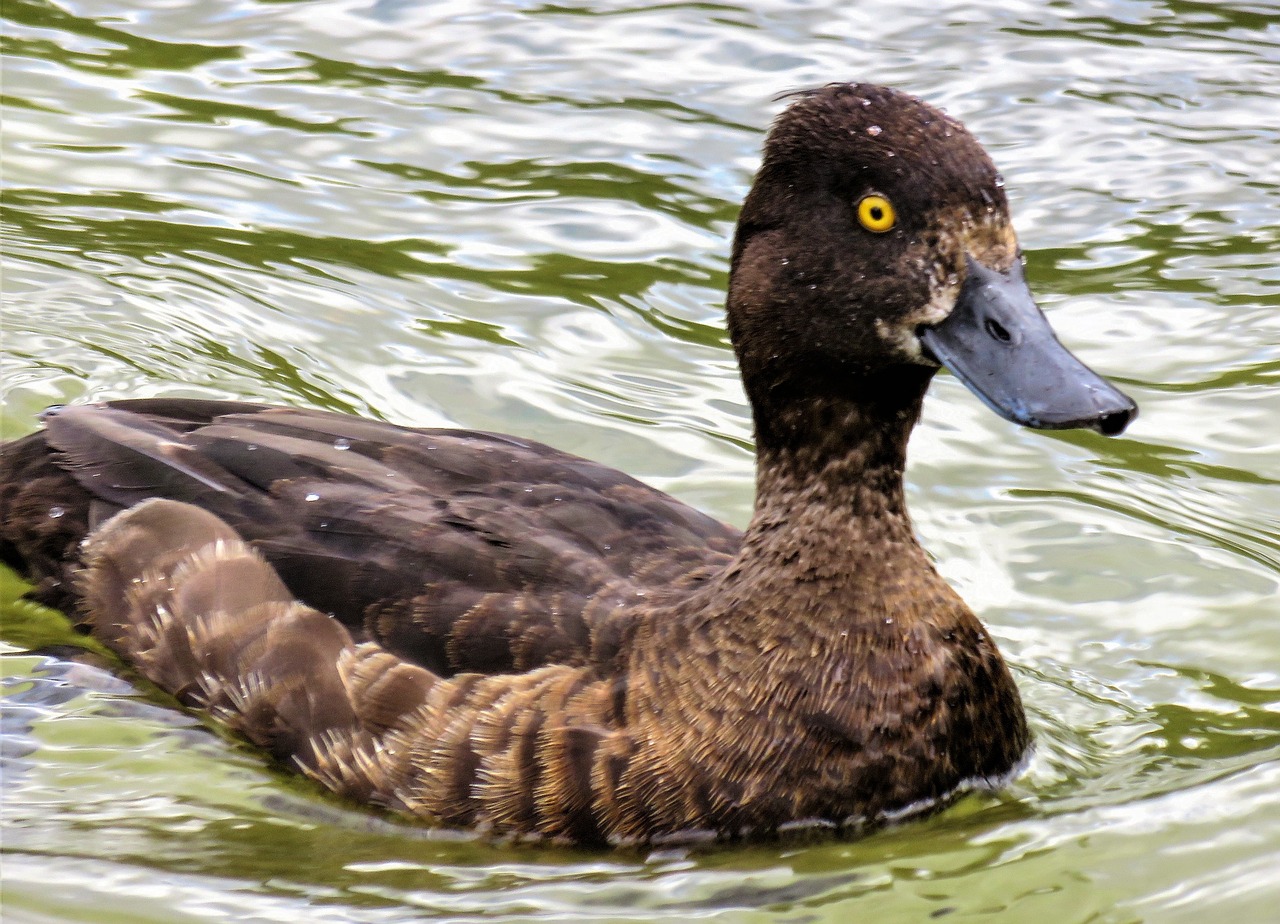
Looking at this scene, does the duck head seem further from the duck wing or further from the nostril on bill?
the duck wing

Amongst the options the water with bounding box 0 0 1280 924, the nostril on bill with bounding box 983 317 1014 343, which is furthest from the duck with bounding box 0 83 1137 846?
the water with bounding box 0 0 1280 924

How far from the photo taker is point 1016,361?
4648 mm

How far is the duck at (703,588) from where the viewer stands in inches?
188

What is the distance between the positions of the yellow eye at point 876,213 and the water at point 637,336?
158cm

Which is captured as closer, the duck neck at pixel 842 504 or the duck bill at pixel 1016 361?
the duck bill at pixel 1016 361

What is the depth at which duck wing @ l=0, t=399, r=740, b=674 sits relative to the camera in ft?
16.7

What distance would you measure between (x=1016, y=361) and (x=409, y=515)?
1.77 m

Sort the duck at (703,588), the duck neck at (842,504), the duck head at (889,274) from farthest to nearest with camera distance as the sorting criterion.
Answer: the duck neck at (842,504)
the duck at (703,588)
the duck head at (889,274)

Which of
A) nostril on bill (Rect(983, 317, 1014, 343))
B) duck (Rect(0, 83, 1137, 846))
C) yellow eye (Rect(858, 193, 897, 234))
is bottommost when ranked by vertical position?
duck (Rect(0, 83, 1137, 846))

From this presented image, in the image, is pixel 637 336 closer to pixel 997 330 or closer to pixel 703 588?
pixel 703 588

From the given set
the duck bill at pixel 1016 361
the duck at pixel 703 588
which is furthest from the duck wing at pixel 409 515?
the duck bill at pixel 1016 361

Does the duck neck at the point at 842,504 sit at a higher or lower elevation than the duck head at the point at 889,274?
lower

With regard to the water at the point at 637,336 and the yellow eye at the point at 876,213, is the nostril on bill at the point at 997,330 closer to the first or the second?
the yellow eye at the point at 876,213

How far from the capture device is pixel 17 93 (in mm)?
9305
